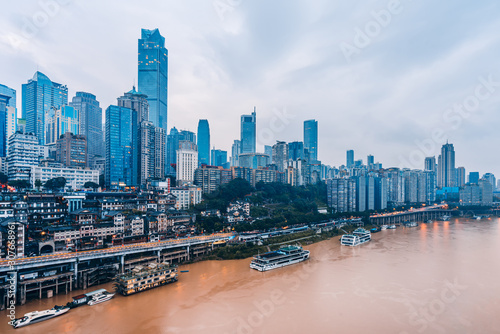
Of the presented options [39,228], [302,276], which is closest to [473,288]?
[302,276]

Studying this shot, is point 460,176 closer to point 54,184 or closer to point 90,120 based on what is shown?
point 54,184

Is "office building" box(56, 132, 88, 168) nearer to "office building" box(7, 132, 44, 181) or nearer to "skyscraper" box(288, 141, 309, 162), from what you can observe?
"office building" box(7, 132, 44, 181)

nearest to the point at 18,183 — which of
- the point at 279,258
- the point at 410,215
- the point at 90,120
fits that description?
the point at 279,258

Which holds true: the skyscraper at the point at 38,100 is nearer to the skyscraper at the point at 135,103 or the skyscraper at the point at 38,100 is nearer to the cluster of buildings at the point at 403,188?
the skyscraper at the point at 135,103

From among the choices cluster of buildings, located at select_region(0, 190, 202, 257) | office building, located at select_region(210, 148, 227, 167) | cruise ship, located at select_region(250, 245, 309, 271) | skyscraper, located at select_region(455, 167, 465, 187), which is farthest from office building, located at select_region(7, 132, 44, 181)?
skyscraper, located at select_region(455, 167, 465, 187)

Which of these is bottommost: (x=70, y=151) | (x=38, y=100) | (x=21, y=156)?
(x=21, y=156)

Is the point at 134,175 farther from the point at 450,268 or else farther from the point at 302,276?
the point at 450,268

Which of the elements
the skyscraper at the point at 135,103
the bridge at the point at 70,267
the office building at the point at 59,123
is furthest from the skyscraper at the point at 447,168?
the office building at the point at 59,123

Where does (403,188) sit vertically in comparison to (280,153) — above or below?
below
